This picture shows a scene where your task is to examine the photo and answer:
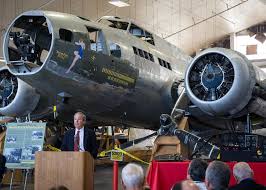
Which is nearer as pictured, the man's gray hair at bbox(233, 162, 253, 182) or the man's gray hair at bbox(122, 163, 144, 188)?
the man's gray hair at bbox(122, 163, 144, 188)

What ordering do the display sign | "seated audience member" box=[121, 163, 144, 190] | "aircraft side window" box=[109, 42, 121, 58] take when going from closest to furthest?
"seated audience member" box=[121, 163, 144, 190] → the display sign → "aircraft side window" box=[109, 42, 121, 58]

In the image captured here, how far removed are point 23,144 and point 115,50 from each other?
2.99m

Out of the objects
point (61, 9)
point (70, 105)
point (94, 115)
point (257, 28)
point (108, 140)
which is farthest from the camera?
point (257, 28)

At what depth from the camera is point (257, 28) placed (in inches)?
1212

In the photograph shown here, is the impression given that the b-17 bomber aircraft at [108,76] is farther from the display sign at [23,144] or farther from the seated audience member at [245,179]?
the seated audience member at [245,179]

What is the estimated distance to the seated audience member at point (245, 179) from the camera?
12.9 ft

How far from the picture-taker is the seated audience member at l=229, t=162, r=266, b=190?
12.9 feet

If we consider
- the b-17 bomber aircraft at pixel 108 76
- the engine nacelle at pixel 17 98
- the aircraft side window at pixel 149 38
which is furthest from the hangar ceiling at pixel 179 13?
the b-17 bomber aircraft at pixel 108 76

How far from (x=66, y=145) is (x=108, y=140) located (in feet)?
34.9

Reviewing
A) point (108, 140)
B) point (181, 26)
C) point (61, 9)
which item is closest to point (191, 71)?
point (108, 140)

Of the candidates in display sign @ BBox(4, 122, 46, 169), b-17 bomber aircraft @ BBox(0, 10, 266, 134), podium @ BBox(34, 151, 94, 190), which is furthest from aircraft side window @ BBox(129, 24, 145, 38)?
podium @ BBox(34, 151, 94, 190)

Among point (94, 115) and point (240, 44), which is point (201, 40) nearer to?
point (240, 44)

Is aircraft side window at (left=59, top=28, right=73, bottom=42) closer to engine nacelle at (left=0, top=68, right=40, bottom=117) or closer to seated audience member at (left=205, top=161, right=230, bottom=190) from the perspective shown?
engine nacelle at (left=0, top=68, right=40, bottom=117)

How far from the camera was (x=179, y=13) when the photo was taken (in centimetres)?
2698
